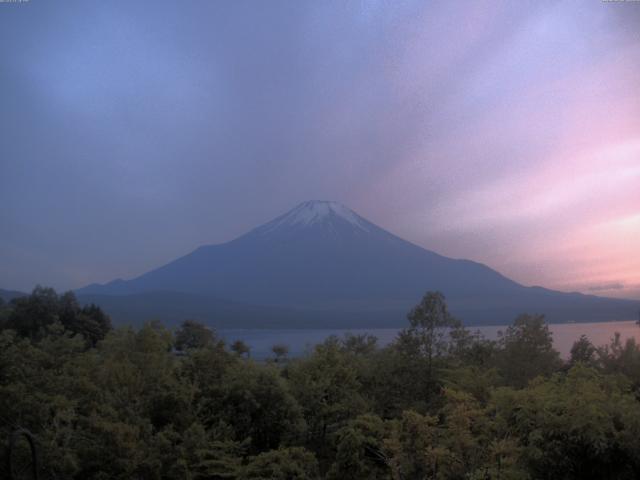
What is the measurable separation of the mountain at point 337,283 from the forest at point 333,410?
73117 mm

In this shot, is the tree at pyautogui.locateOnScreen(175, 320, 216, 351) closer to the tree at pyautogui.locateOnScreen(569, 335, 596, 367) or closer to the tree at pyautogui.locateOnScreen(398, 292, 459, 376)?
the tree at pyautogui.locateOnScreen(398, 292, 459, 376)

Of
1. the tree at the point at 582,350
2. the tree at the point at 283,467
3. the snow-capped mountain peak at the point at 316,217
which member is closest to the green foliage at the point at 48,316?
the tree at the point at 283,467

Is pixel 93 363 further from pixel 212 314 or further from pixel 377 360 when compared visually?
pixel 212 314

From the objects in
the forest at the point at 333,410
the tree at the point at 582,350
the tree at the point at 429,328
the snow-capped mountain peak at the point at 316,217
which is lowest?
the forest at the point at 333,410

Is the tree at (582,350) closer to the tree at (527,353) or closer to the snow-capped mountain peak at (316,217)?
the tree at (527,353)

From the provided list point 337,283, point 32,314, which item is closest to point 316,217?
point 337,283

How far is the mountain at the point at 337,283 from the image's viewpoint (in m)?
95.2

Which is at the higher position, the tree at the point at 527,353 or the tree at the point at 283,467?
the tree at the point at 527,353

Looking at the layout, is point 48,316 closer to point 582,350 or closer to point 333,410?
point 333,410

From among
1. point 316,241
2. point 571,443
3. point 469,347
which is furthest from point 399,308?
point 571,443

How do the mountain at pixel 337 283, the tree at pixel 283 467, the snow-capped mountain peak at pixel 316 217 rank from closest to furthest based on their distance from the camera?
the tree at pixel 283 467
the mountain at pixel 337 283
the snow-capped mountain peak at pixel 316 217

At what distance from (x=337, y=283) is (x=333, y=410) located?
100184 millimetres

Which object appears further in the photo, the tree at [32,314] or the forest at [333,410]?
the tree at [32,314]

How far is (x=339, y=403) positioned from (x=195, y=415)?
291cm
